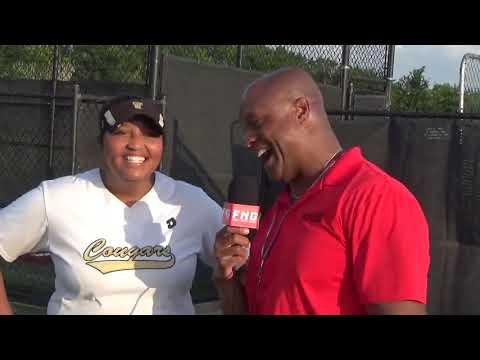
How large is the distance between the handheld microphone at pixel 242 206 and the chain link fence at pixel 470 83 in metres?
5.61

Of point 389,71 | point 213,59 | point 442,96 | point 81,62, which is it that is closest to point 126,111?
point 213,59

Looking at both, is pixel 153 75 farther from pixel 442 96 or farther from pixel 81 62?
pixel 442 96

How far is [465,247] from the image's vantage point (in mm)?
5168

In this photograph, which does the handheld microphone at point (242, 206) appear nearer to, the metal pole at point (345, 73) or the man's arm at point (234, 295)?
the man's arm at point (234, 295)

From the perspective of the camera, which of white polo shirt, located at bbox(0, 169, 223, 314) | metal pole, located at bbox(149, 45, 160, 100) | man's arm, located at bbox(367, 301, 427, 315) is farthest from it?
metal pole, located at bbox(149, 45, 160, 100)

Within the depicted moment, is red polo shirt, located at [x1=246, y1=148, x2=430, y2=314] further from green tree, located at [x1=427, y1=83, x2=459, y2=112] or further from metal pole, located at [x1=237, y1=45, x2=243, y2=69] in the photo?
green tree, located at [x1=427, y1=83, x2=459, y2=112]

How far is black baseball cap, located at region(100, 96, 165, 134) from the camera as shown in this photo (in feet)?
10.4

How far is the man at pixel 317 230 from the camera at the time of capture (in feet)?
6.89

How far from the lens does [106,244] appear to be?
122 inches

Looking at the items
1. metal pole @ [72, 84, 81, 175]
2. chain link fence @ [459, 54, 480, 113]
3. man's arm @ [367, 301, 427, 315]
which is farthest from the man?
chain link fence @ [459, 54, 480, 113]

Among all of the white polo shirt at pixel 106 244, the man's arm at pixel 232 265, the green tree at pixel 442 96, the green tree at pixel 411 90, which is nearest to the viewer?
the man's arm at pixel 232 265

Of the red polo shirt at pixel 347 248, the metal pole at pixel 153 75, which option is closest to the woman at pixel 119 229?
the red polo shirt at pixel 347 248
